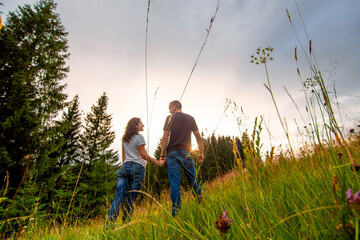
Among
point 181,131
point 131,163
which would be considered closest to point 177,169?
point 181,131

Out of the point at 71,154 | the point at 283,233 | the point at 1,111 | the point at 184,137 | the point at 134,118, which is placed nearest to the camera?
the point at 283,233

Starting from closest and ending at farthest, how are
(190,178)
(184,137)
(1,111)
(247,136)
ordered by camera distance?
(247,136)
(190,178)
(184,137)
(1,111)

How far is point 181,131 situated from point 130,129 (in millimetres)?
1116

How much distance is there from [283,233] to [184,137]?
257 cm

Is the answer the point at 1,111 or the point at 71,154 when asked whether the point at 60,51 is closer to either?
the point at 1,111

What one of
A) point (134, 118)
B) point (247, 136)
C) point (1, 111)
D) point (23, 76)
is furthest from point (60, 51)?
point (247, 136)

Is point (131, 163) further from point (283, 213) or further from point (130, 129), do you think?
point (283, 213)

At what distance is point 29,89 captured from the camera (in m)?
8.89

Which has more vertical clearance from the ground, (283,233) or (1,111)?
(1,111)

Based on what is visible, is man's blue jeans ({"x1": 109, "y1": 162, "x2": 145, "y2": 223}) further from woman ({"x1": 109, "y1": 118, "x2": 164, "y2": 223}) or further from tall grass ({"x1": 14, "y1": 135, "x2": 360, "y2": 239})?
tall grass ({"x1": 14, "y1": 135, "x2": 360, "y2": 239})

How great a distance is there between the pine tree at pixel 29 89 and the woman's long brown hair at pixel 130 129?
6.93m

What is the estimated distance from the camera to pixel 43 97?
31.4ft

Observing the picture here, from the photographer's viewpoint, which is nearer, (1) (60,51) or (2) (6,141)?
→ (2) (6,141)

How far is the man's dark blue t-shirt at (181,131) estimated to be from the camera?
3178 mm
